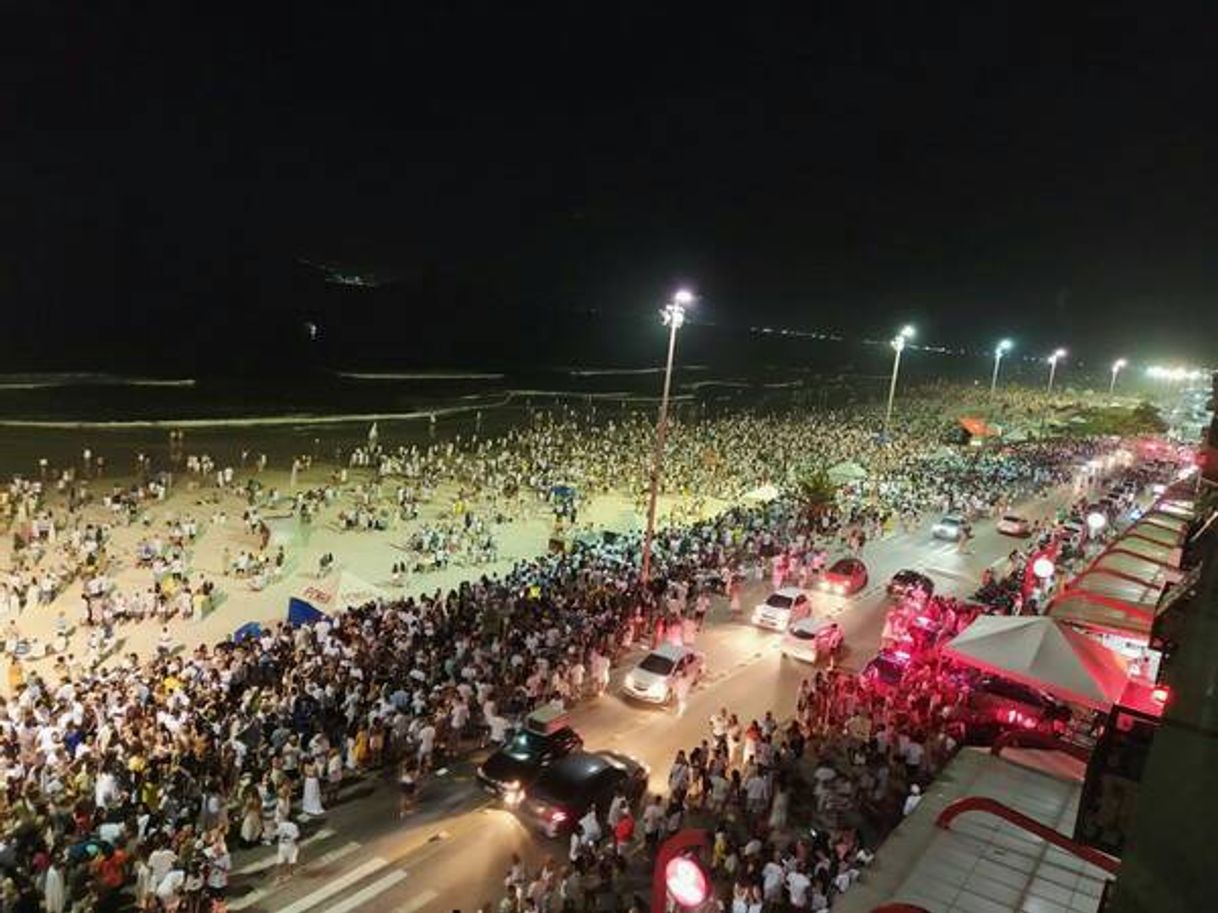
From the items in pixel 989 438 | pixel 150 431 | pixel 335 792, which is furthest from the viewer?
pixel 989 438

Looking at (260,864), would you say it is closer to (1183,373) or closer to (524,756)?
(524,756)

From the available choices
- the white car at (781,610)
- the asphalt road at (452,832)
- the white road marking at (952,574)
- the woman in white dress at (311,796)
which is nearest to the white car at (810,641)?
the asphalt road at (452,832)

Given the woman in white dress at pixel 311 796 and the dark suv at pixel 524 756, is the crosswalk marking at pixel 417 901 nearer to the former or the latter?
the dark suv at pixel 524 756

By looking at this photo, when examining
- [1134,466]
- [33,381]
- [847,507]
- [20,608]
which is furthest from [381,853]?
[33,381]

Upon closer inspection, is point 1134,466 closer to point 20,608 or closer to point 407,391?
point 20,608

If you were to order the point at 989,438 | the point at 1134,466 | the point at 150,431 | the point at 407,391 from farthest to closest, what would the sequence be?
the point at 407,391
the point at 989,438
the point at 1134,466
the point at 150,431

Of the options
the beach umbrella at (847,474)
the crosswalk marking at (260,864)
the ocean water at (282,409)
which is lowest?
the ocean water at (282,409)
